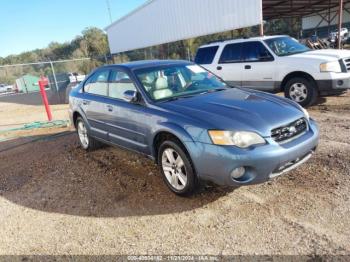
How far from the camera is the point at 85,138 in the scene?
6246mm

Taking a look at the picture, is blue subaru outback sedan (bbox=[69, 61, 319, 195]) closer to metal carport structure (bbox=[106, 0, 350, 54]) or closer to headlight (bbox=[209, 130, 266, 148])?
headlight (bbox=[209, 130, 266, 148])

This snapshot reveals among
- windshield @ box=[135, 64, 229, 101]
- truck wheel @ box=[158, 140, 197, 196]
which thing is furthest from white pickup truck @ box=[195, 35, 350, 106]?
truck wheel @ box=[158, 140, 197, 196]

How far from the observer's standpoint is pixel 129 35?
24.4 m

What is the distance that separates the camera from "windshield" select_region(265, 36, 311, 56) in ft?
27.1

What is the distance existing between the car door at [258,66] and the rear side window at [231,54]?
0.52 ft

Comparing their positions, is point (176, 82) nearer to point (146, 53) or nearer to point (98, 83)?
point (98, 83)

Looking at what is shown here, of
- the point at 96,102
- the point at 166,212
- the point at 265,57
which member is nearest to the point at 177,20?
the point at 265,57

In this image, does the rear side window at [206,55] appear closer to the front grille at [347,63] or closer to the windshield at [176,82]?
the front grille at [347,63]

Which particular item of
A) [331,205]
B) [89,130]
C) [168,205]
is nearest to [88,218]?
[168,205]

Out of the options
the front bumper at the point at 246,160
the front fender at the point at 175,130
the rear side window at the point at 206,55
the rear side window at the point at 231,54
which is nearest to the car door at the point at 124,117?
the front fender at the point at 175,130

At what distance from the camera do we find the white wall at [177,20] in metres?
13.3

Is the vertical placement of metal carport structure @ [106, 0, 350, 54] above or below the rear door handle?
above

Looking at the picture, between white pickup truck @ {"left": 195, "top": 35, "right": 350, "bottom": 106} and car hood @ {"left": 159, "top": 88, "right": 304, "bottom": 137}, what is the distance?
3.82 metres

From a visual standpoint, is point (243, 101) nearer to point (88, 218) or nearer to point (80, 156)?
point (88, 218)
